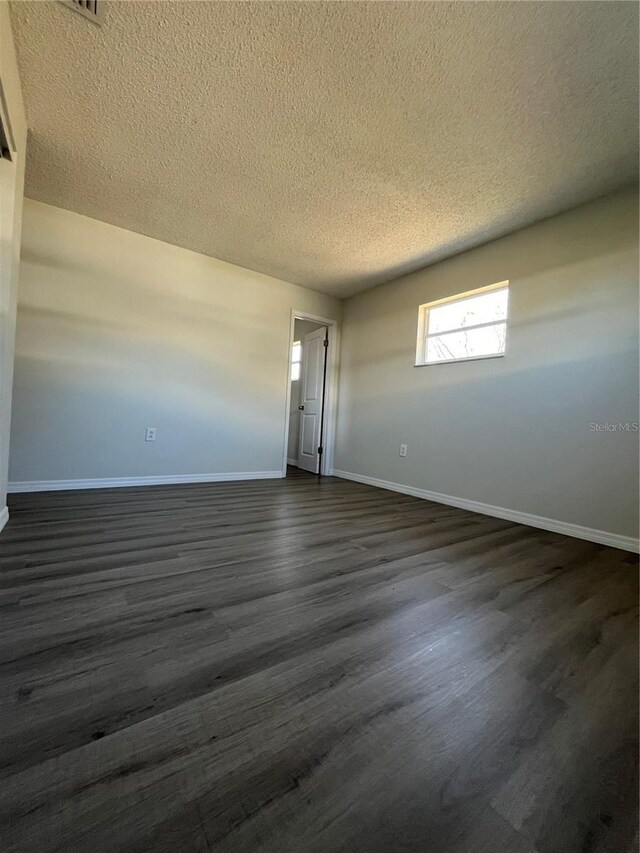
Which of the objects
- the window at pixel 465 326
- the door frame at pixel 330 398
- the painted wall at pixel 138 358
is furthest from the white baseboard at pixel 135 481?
the window at pixel 465 326

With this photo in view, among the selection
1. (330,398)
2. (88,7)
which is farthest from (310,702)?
(330,398)

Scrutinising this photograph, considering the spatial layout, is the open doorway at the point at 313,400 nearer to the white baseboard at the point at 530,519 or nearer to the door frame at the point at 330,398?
the door frame at the point at 330,398

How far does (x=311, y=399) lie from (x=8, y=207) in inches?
143

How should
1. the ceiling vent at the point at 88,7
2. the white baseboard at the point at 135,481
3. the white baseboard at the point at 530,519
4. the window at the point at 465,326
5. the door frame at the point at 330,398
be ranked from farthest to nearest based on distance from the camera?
the door frame at the point at 330,398
the window at the point at 465,326
the white baseboard at the point at 135,481
the white baseboard at the point at 530,519
the ceiling vent at the point at 88,7

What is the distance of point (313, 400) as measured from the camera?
4867 millimetres

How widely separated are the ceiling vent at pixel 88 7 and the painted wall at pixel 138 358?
1842 mm

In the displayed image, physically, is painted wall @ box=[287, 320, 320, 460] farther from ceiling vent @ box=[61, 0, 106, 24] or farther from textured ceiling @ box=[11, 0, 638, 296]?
ceiling vent @ box=[61, 0, 106, 24]

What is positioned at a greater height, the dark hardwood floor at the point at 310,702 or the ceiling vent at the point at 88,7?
the ceiling vent at the point at 88,7

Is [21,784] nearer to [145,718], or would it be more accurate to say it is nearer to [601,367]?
[145,718]

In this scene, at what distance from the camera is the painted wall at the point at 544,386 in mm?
2225

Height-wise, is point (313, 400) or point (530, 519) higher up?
point (313, 400)

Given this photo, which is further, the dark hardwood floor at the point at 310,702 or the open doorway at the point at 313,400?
the open doorway at the point at 313,400

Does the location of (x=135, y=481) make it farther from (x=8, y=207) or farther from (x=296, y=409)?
(x=296, y=409)

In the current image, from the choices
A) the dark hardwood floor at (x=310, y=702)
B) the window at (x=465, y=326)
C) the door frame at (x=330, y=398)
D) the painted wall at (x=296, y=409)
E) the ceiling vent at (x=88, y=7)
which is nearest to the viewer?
the dark hardwood floor at (x=310, y=702)
